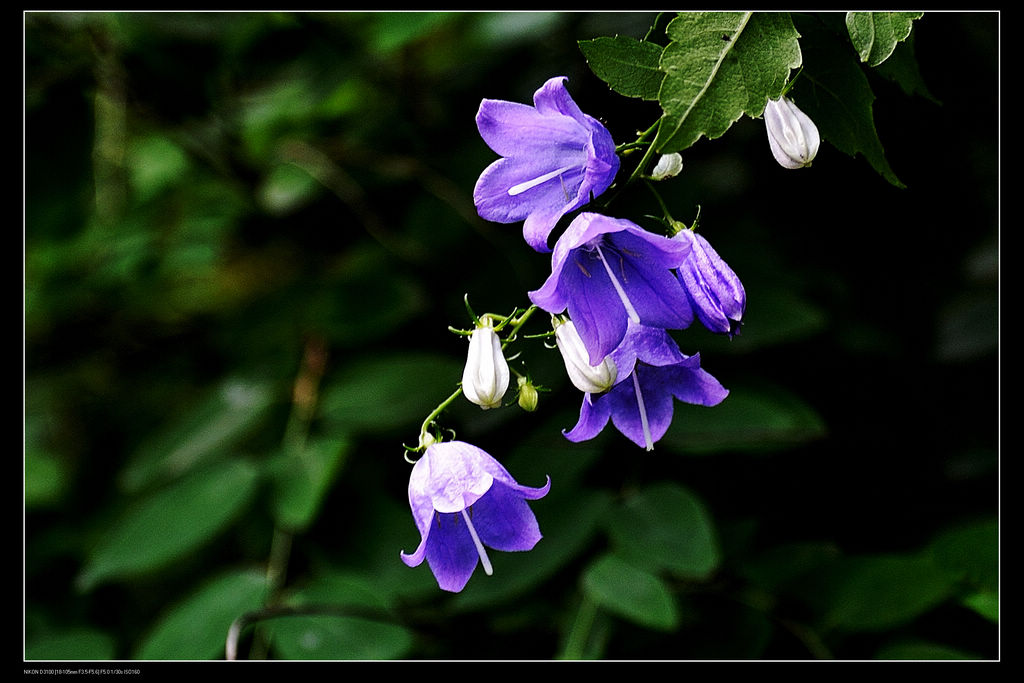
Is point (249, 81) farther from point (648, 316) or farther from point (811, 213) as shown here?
point (648, 316)

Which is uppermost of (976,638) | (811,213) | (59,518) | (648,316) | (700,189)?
(648,316)

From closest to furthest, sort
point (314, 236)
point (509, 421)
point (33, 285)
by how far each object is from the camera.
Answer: point (509, 421) < point (314, 236) < point (33, 285)

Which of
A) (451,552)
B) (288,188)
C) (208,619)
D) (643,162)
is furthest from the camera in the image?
(288,188)

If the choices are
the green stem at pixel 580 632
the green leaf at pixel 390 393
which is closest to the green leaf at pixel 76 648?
the green leaf at pixel 390 393

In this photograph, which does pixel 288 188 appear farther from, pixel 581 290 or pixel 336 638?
pixel 581 290

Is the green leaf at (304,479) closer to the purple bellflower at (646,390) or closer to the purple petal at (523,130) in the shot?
the purple bellflower at (646,390)

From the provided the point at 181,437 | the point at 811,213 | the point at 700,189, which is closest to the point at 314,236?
the point at 181,437

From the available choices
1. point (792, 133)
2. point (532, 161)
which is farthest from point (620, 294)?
point (792, 133)
